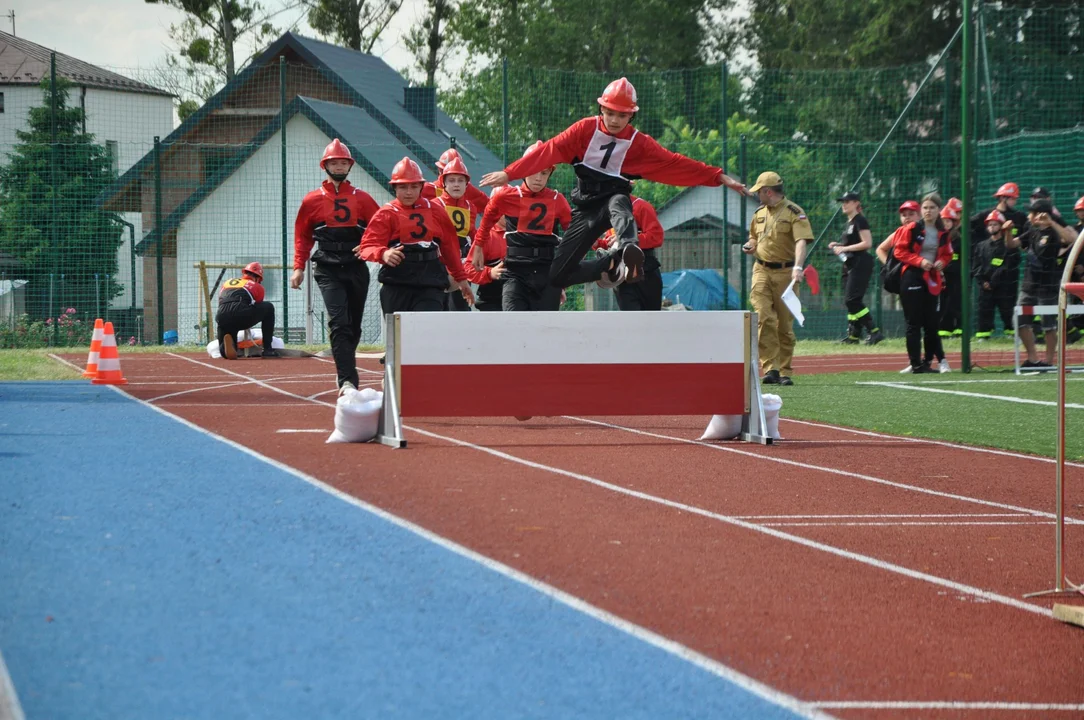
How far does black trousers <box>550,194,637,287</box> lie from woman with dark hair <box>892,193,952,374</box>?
6950 millimetres

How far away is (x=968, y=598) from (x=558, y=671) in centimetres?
196

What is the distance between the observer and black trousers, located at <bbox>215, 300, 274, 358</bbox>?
21625 mm

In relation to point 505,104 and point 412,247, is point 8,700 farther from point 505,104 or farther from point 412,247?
point 505,104

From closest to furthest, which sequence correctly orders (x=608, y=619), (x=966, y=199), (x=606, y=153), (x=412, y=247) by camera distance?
(x=608, y=619)
(x=606, y=153)
(x=412, y=247)
(x=966, y=199)

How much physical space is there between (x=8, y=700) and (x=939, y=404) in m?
11.1

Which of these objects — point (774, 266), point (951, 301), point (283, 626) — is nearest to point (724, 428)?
point (774, 266)

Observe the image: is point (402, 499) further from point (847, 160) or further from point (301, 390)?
point (847, 160)

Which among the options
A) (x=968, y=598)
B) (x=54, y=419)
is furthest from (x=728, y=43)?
(x=968, y=598)

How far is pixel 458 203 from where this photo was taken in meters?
14.7

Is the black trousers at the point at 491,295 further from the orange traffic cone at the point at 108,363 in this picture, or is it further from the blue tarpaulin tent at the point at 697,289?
the blue tarpaulin tent at the point at 697,289

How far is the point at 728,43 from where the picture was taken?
6303 cm

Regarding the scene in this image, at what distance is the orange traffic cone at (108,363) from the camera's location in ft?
53.2

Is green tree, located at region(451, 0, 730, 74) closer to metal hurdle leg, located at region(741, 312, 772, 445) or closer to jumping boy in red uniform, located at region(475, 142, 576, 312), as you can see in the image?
jumping boy in red uniform, located at region(475, 142, 576, 312)

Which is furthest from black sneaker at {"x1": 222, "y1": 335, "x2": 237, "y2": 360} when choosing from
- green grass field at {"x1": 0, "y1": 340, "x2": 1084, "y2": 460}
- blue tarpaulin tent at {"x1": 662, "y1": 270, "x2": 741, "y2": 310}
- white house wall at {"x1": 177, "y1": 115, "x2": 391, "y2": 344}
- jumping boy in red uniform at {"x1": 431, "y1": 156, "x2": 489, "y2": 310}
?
blue tarpaulin tent at {"x1": 662, "y1": 270, "x2": 741, "y2": 310}
